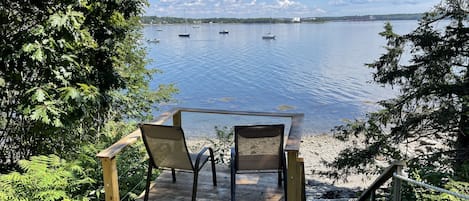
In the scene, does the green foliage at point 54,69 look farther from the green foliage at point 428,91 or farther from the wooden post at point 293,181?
the green foliage at point 428,91

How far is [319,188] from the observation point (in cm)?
847

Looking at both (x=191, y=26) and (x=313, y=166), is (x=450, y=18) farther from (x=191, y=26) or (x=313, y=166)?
(x=191, y=26)

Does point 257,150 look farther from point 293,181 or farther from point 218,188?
point 218,188

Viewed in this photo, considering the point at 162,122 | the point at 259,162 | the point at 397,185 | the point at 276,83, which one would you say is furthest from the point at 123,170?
the point at 276,83

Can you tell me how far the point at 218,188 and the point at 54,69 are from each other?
2.14m

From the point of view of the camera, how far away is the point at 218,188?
3.65 m

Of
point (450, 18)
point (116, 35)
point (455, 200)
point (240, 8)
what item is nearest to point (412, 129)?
point (450, 18)

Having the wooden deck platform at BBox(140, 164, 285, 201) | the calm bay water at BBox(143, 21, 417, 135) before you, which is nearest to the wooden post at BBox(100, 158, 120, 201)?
the wooden deck platform at BBox(140, 164, 285, 201)

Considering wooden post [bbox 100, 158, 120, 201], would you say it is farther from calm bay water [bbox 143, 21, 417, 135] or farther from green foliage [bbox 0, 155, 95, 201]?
calm bay water [bbox 143, 21, 417, 135]

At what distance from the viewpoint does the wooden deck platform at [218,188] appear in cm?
346

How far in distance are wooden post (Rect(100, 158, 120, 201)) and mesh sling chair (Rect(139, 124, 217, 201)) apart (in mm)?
369

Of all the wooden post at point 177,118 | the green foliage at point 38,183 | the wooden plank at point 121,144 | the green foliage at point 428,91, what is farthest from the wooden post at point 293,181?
the green foliage at point 428,91

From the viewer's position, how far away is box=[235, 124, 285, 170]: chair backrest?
3139 millimetres

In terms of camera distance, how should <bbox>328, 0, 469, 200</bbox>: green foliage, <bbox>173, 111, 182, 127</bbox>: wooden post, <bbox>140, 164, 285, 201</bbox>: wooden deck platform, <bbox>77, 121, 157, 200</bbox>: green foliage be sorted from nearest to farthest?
1. <bbox>140, 164, 285, 201</bbox>: wooden deck platform
2. <bbox>77, 121, 157, 200</bbox>: green foliage
3. <bbox>173, 111, 182, 127</bbox>: wooden post
4. <bbox>328, 0, 469, 200</bbox>: green foliage
